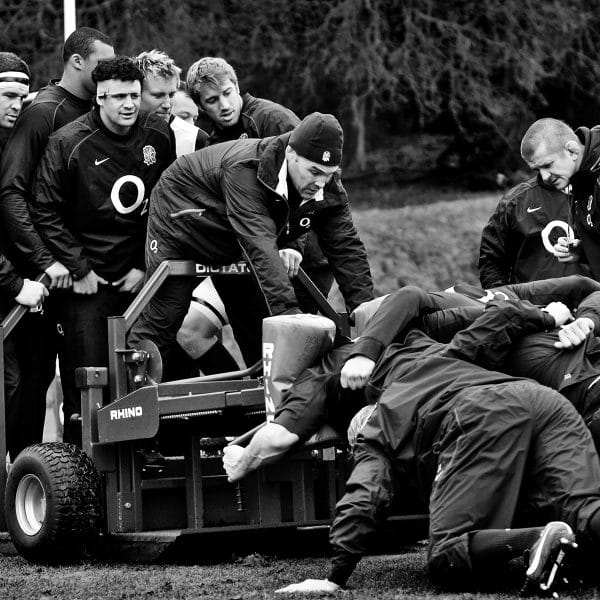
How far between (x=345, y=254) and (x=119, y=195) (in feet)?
4.18

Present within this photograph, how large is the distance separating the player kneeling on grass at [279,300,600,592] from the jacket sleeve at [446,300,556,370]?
4cm

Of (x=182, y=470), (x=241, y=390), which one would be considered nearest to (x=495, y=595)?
(x=241, y=390)

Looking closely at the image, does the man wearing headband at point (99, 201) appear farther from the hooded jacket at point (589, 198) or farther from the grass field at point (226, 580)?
the hooded jacket at point (589, 198)

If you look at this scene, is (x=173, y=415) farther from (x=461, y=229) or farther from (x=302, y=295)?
(x=461, y=229)

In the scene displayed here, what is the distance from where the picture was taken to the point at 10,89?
25.1ft

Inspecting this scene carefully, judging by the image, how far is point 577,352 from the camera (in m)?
5.74

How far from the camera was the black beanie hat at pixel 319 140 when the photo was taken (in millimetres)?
6477

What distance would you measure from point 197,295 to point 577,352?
116 inches

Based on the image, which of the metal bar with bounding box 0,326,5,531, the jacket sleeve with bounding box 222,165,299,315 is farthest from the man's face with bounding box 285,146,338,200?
the metal bar with bounding box 0,326,5,531

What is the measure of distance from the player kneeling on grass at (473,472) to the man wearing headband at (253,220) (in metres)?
1.20

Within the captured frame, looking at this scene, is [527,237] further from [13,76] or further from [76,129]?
[13,76]

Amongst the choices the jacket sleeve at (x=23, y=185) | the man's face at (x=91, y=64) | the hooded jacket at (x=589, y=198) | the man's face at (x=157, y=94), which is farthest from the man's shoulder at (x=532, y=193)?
the jacket sleeve at (x=23, y=185)

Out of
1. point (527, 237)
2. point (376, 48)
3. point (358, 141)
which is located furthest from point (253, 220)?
point (358, 141)

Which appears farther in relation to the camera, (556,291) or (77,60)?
(77,60)
